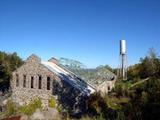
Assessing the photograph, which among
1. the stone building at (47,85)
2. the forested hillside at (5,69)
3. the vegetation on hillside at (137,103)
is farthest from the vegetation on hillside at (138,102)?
the forested hillside at (5,69)

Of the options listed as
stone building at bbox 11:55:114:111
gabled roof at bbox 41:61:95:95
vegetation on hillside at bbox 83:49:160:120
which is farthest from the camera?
gabled roof at bbox 41:61:95:95

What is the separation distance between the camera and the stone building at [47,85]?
1184 inches

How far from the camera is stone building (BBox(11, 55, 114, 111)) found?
3006 cm

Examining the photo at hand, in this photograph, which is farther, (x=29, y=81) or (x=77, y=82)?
(x=29, y=81)

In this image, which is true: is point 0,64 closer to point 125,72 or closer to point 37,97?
Answer: point 37,97

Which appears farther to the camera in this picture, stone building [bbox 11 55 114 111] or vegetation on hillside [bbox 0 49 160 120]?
stone building [bbox 11 55 114 111]

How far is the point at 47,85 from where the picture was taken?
32.7 meters

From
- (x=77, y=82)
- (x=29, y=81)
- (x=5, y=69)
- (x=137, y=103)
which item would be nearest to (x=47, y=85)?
(x=29, y=81)

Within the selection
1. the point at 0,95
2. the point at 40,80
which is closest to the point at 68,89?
the point at 40,80

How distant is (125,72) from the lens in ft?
126

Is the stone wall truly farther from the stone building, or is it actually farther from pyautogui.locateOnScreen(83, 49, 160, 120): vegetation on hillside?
pyautogui.locateOnScreen(83, 49, 160, 120): vegetation on hillside

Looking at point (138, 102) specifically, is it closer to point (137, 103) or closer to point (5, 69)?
point (137, 103)

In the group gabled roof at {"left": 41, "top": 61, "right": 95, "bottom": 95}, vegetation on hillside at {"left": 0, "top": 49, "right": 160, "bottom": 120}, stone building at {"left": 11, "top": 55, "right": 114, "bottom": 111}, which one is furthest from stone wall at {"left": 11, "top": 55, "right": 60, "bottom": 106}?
vegetation on hillside at {"left": 0, "top": 49, "right": 160, "bottom": 120}

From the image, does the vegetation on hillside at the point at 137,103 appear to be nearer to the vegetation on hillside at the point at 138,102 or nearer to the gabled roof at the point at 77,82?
the vegetation on hillside at the point at 138,102
